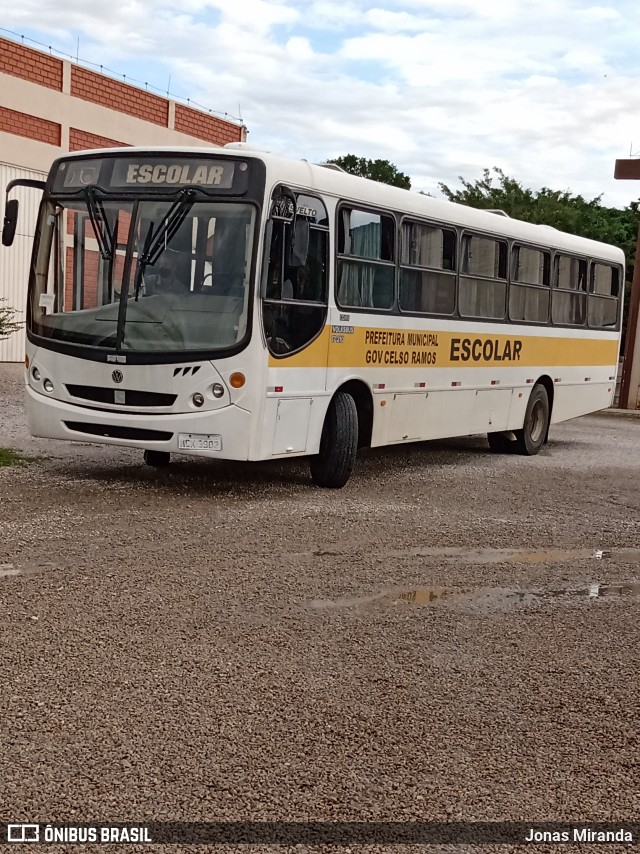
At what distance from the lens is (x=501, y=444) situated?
649 inches

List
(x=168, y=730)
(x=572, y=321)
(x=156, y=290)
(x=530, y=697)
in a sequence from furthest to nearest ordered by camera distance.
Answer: (x=572, y=321), (x=156, y=290), (x=530, y=697), (x=168, y=730)

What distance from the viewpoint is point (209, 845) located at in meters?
3.58

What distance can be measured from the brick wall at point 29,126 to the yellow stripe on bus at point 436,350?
19.8 m

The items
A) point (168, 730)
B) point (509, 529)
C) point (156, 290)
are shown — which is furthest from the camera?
point (156, 290)

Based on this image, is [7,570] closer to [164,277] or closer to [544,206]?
[164,277]

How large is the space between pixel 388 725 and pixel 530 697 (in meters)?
0.77

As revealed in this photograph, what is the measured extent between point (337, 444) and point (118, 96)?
27.6 meters

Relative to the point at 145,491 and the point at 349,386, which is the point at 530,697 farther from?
the point at 349,386

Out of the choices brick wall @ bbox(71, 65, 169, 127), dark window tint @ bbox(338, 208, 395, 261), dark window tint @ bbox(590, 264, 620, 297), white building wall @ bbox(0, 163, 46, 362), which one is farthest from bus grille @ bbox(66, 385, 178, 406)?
brick wall @ bbox(71, 65, 169, 127)

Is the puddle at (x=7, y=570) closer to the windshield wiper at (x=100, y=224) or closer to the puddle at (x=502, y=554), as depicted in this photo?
the puddle at (x=502, y=554)

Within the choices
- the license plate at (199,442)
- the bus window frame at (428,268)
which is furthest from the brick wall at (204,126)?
the license plate at (199,442)

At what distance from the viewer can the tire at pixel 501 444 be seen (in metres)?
16.3

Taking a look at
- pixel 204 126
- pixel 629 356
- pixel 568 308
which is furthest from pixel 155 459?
pixel 204 126

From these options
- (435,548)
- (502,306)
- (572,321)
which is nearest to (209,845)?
(435,548)
